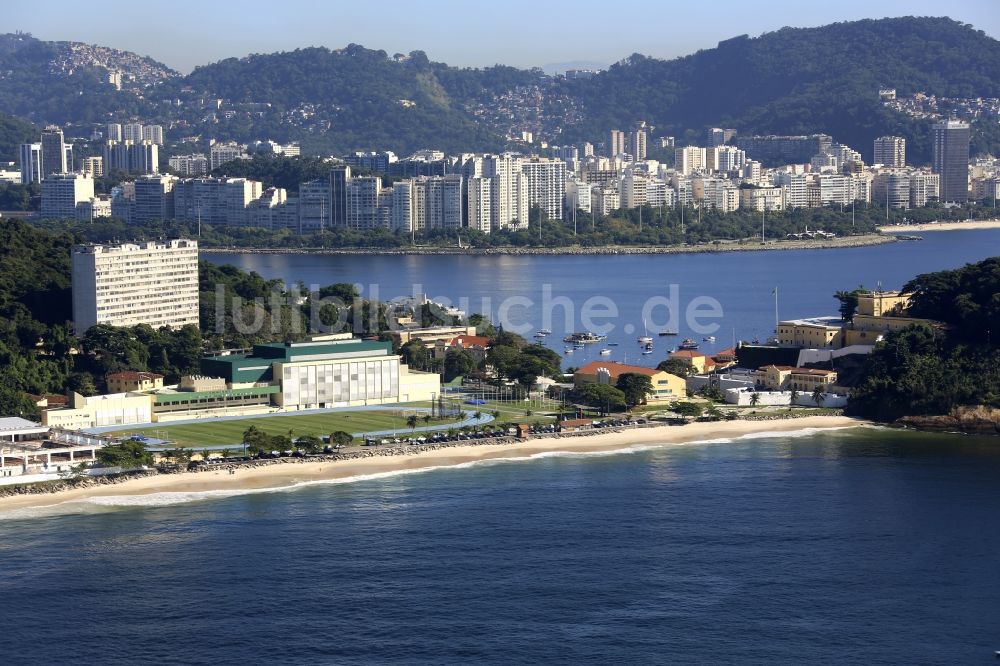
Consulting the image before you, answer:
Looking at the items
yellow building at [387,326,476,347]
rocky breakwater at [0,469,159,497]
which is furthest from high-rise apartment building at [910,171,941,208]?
rocky breakwater at [0,469,159,497]

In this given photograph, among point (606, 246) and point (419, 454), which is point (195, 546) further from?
point (606, 246)

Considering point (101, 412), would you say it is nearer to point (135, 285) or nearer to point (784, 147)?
point (135, 285)

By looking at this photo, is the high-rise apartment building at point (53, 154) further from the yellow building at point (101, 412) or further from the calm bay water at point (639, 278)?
the yellow building at point (101, 412)

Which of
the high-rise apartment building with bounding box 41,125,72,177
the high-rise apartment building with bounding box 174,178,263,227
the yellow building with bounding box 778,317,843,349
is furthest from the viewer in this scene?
the high-rise apartment building with bounding box 41,125,72,177

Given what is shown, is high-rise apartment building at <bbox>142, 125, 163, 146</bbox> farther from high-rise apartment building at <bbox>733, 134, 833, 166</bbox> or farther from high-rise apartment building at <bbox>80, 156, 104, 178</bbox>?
high-rise apartment building at <bbox>733, 134, 833, 166</bbox>

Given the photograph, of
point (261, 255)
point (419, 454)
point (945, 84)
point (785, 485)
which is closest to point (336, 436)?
point (419, 454)

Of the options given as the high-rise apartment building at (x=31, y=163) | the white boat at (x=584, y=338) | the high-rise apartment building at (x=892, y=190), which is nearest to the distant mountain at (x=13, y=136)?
the high-rise apartment building at (x=31, y=163)
